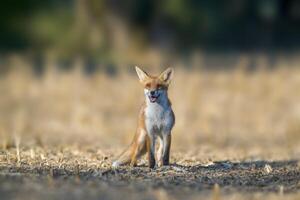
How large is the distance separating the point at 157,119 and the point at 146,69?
12960 millimetres

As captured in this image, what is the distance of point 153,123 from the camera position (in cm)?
914

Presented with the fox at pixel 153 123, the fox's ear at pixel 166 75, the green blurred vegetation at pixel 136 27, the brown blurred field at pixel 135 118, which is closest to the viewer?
the fox at pixel 153 123

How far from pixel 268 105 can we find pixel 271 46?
1286 cm

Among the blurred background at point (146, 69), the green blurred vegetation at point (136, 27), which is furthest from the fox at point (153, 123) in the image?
the green blurred vegetation at point (136, 27)

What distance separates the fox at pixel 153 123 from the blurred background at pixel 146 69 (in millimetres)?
2554

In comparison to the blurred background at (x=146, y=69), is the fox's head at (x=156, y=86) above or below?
below

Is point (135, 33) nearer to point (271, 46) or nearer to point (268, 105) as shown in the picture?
point (271, 46)

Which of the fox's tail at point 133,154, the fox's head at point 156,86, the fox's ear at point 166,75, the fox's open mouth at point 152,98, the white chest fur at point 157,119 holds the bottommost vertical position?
the fox's tail at point 133,154

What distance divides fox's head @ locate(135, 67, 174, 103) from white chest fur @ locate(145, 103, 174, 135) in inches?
4.2

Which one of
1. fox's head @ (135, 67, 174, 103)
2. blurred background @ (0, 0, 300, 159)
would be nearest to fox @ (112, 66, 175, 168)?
fox's head @ (135, 67, 174, 103)

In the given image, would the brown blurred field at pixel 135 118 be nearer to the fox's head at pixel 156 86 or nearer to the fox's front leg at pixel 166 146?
the fox's front leg at pixel 166 146

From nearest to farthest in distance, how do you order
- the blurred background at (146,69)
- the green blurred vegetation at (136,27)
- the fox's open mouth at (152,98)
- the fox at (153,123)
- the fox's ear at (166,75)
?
the fox's open mouth at (152,98)
the fox at (153,123)
the fox's ear at (166,75)
the blurred background at (146,69)
the green blurred vegetation at (136,27)

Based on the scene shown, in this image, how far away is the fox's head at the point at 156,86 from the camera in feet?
29.5

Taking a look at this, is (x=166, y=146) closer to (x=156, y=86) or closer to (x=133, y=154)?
(x=133, y=154)
